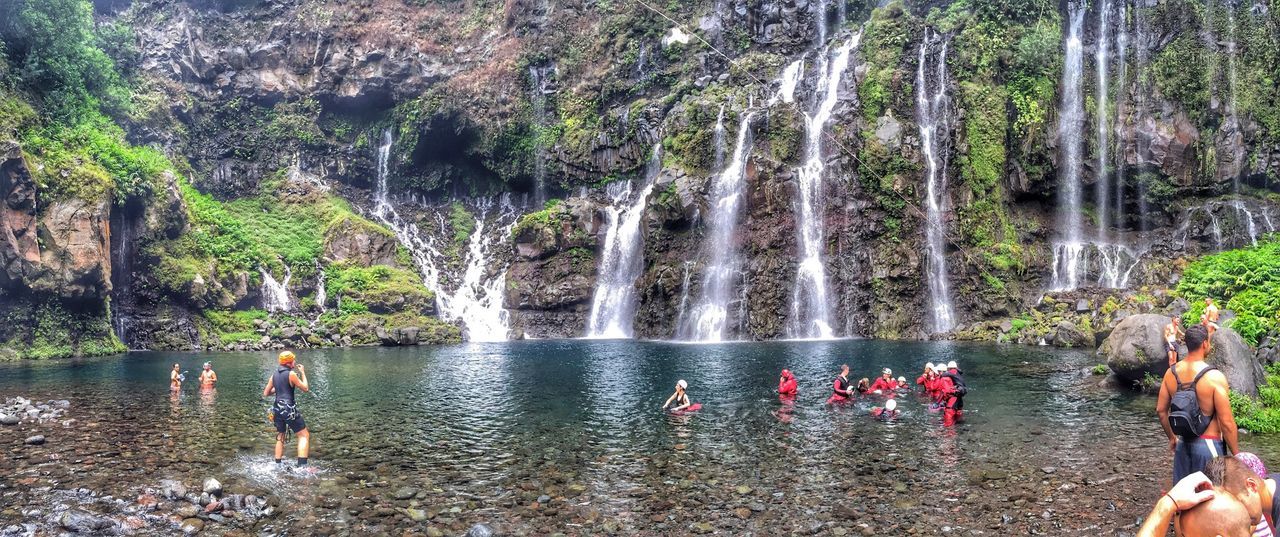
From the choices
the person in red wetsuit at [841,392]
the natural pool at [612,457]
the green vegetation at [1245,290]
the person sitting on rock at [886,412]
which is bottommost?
the natural pool at [612,457]

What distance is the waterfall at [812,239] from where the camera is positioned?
40531 mm

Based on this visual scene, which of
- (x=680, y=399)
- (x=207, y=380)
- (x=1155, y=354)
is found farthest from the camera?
(x=207, y=380)

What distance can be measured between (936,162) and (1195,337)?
3703 cm

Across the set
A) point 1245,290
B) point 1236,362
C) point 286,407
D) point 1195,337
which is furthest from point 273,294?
point 1195,337

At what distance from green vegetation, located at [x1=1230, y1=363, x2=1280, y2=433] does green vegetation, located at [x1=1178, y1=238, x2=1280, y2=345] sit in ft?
6.87

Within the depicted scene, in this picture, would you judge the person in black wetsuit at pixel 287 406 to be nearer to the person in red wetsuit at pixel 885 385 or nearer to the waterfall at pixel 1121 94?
A: the person in red wetsuit at pixel 885 385

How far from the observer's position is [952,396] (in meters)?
16.5

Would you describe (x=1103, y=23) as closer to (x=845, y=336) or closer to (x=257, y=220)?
(x=845, y=336)

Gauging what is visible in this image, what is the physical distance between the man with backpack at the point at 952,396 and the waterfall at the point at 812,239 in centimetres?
2300

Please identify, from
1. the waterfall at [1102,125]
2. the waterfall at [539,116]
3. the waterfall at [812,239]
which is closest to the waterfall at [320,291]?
the waterfall at [539,116]

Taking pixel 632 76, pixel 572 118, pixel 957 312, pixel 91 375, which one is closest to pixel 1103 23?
pixel 957 312

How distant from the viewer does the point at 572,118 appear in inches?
2185

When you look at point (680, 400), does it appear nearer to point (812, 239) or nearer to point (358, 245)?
point (812, 239)

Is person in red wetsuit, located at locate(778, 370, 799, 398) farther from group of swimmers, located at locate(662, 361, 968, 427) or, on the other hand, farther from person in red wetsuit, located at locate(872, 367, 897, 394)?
person in red wetsuit, located at locate(872, 367, 897, 394)
